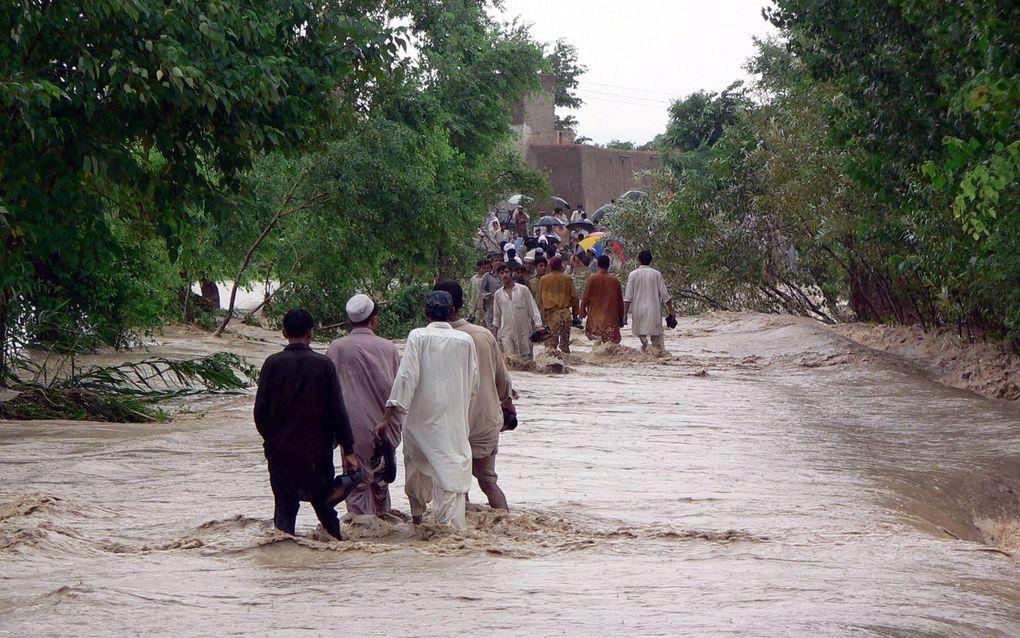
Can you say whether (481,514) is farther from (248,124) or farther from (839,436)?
(839,436)

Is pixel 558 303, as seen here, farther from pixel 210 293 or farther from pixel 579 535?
pixel 210 293

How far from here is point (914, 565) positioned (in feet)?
24.2

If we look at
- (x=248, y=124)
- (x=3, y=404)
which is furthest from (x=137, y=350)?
(x=248, y=124)

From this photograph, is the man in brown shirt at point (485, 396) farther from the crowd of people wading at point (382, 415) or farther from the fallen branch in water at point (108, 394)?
the fallen branch in water at point (108, 394)

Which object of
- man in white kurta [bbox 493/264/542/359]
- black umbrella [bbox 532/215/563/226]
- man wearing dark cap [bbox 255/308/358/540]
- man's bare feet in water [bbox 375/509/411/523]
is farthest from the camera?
black umbrella [bbox 532/215/563/226]

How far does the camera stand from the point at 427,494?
8.01 metres

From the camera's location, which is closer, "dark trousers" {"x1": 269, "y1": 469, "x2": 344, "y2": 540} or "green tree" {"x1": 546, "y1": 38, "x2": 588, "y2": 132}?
"dark trousers" {"x1": 269, "y1": 469, "x2": 344, "y2": 540}

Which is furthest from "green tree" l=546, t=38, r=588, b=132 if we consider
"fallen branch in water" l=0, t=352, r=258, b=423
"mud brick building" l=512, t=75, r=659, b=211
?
"fallen branch in water" l=0, t=352, r=258, b=423

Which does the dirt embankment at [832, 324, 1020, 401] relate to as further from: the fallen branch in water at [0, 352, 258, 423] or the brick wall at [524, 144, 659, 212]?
the brick wall at [524, 144, 659, 212]

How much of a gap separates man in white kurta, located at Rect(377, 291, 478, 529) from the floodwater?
0.31 m

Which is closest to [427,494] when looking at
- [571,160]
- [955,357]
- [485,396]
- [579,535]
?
[485,396]

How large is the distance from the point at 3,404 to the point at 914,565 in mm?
9607

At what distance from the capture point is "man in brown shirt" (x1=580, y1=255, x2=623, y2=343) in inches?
797

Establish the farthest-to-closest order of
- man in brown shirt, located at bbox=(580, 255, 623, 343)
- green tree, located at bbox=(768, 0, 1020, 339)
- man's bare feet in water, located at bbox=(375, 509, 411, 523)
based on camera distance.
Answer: man in brown shirt, located at bbox=(580, 255, 623, 343) → green tree, located at bbox=(768, 0, 1020, 339) → man's bare feet in water, located at bbox=(375, 509, 411, 523)
